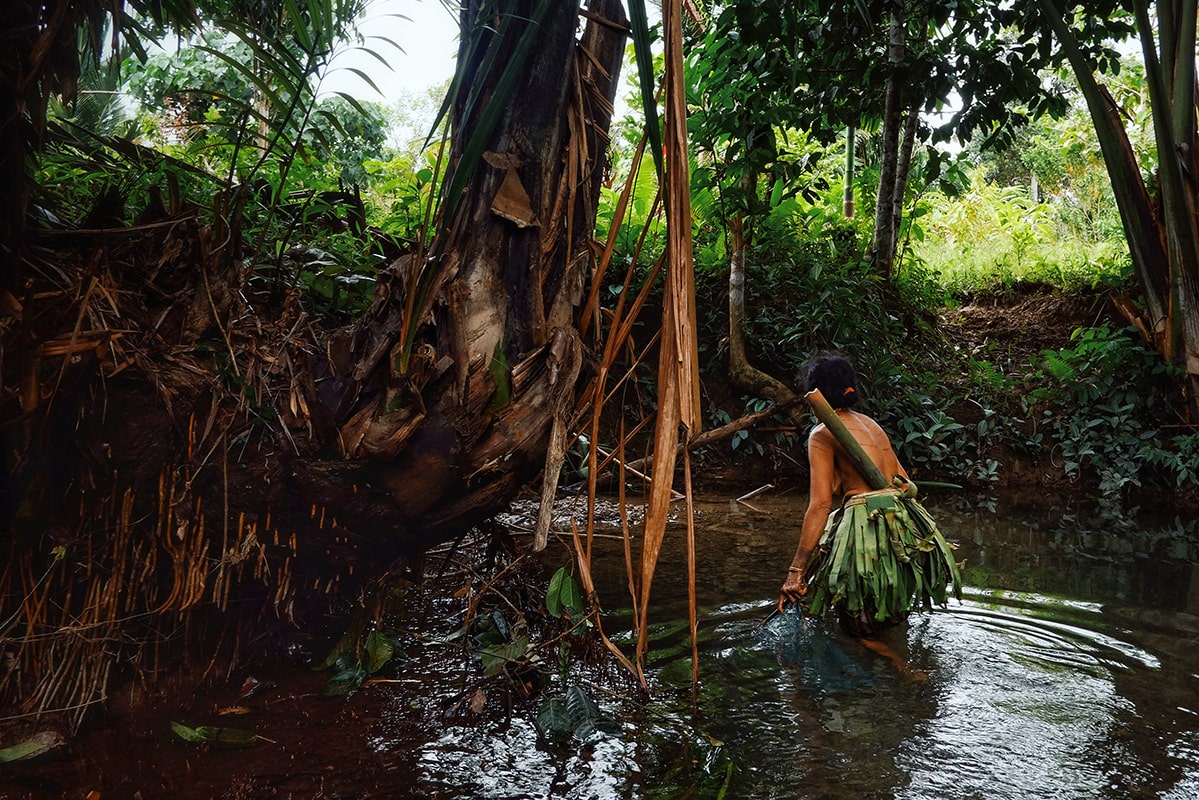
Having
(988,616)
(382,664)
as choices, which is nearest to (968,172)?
Result: (988,616)

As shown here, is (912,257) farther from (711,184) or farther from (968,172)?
(968,172)

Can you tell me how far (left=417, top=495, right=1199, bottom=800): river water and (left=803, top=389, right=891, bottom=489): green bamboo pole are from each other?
69 cm

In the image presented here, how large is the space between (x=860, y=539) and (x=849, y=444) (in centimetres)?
39

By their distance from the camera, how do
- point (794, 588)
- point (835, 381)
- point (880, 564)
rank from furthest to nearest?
point (835, 381) → point (794, 588) → point (880, 564)

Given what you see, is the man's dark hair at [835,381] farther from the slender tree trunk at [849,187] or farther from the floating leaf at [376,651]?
the slender tree trunk at [849,187]

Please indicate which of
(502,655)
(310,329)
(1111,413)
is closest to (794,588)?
(502,655)

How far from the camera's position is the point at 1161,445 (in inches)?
273

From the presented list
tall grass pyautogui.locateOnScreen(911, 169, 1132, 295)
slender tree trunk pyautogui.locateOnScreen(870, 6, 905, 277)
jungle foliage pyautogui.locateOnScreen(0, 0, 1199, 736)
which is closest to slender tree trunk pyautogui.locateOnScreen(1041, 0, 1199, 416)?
slender tree trunk pyautogui.locateOnScreen(870, 6, 905, 277)

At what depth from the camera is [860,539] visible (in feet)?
11.1

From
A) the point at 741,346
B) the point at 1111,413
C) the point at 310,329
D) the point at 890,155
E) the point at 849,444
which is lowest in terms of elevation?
the point at 849,444

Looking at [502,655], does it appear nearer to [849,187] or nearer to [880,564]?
[880,564]

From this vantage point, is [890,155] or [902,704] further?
[890,155]

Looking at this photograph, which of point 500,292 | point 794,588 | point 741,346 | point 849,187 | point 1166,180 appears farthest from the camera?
point 849,187

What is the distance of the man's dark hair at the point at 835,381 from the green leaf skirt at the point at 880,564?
0.46 m
